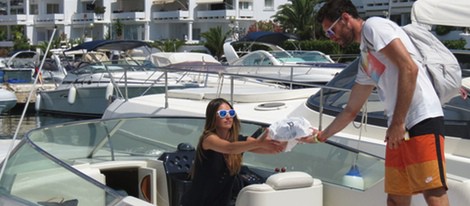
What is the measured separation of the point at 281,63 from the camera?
1836 centimetres

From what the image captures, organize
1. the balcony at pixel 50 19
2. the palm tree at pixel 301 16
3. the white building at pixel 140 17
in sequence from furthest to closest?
the balcony at pixel 50 19, the white building at pixel 140 17, the palm tree at pixel 301 16

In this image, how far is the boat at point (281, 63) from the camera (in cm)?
1589

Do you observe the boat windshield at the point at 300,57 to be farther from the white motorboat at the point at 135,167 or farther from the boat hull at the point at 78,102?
the white motorboat at the point at 135,167

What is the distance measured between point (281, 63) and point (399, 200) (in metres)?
15.0

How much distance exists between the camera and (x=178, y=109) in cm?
817

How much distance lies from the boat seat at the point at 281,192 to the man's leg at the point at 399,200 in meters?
0.67

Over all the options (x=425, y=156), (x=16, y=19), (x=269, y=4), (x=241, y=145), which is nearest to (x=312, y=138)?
(x=241, y=145)

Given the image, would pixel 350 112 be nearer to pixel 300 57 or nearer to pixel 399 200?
pixel 399 200

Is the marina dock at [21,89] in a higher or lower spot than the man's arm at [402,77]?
lower

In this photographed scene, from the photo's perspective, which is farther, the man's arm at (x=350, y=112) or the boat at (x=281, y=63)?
the boat at (x=281, y=63)

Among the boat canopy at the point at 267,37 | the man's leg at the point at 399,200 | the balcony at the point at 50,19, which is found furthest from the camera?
the balcony at the point at 50,19

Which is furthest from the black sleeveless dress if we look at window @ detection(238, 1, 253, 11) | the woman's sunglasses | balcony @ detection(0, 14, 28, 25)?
balcony @ detection(0, 14, 28, 25)

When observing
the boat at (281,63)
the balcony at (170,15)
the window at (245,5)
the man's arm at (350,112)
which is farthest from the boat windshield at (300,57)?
the window at (245,5)

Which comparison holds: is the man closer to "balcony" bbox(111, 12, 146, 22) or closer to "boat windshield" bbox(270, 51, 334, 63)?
"boat windshield" bbox(270, 51, 334, 63)
